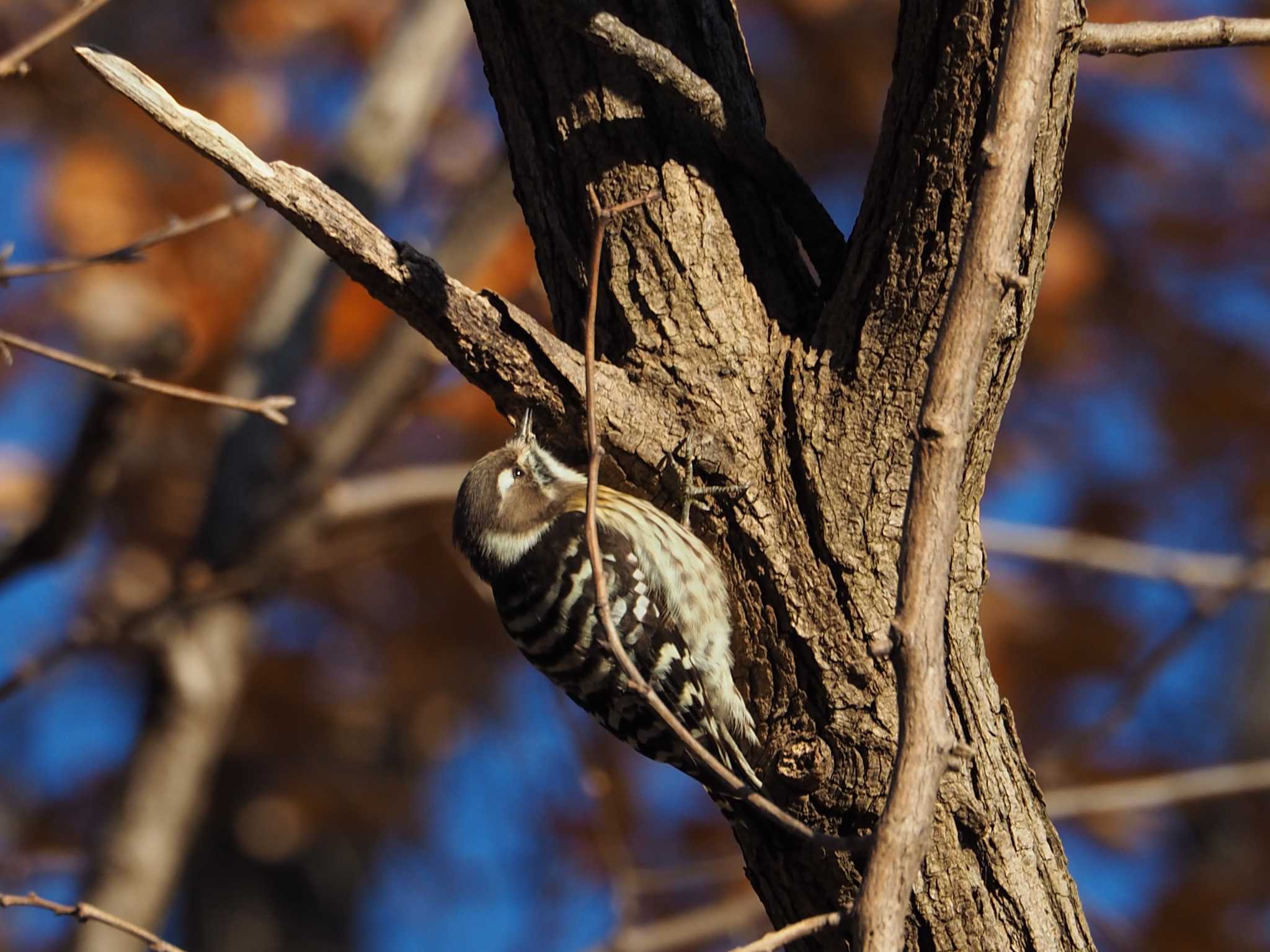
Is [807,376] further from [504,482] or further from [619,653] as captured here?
[504,482]

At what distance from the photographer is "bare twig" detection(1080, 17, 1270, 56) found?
9.67ft

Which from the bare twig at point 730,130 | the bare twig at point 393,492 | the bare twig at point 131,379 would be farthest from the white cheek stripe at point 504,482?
the bare twig at point 393,492

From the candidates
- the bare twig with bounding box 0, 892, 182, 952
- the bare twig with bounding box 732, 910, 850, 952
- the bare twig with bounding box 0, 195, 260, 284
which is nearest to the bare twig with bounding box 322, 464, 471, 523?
the bare twig with bounding box 0, 195, 260, 284

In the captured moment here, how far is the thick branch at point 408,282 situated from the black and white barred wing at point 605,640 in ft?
3.95

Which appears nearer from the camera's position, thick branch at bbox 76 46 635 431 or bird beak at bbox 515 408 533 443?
thick branch at bbox 76 46 635 431

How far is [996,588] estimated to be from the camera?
9.55 meters

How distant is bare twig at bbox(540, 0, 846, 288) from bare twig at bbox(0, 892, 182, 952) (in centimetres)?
213

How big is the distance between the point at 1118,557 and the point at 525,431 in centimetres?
320

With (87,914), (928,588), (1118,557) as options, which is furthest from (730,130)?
(1118,557)

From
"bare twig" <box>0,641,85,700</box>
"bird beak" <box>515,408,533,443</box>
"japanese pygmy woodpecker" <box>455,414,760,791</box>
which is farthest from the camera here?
"bare twig" <box>0,641,85,700</box>

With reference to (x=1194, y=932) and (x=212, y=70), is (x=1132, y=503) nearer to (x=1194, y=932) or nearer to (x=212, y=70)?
(x=1194, y=932)

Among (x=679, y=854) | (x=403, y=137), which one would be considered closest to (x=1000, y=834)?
(x=403, y=137)

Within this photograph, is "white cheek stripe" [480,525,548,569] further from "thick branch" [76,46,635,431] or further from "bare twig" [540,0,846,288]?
"bare twig" [540,0,846,288]

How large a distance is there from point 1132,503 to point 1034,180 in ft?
25.4
